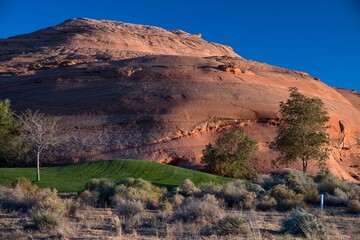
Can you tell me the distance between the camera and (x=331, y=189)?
82.0ft

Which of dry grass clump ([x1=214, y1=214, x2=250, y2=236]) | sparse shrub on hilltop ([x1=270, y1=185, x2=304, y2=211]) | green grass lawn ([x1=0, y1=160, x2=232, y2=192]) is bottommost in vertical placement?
dry grass clump ([x1=214, y1=214, x2=250, y2=236])

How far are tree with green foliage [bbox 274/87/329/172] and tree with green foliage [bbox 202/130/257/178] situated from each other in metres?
3.15

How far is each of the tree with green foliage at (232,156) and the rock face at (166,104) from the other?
3466 millimetres

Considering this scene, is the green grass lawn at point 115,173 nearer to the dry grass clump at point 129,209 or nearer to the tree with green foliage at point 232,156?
the tree with green foliage at point 232,156

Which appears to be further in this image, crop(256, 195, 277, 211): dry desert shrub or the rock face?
the rock face

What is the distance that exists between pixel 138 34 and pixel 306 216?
84800 mm

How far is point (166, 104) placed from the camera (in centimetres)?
4694

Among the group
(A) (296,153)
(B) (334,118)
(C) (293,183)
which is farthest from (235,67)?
(C) (293,183)

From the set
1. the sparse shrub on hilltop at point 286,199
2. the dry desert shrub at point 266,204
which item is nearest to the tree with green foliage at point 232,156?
the sparse shrub on hilltop at point 286,199

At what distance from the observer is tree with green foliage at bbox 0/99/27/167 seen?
1629 inches

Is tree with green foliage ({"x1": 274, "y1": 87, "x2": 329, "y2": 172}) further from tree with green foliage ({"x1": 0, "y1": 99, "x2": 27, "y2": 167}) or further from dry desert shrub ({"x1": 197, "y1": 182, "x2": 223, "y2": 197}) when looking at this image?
tree with green foliage ({"x1": 0, "y1": 99, "x2": 27, "y2": 167})

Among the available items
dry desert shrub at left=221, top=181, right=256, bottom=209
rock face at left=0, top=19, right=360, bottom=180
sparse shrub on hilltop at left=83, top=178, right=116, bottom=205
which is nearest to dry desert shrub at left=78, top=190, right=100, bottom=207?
sparse shrub on hilltop at left=83, top=178, right=116, bottom=205

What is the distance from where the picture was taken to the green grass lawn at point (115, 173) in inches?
1217

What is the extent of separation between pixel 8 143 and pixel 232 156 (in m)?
21.1
